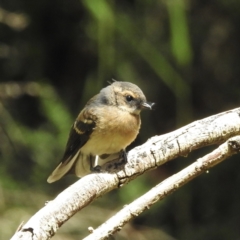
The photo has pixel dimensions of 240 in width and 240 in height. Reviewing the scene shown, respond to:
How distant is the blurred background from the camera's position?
4691 millimetres

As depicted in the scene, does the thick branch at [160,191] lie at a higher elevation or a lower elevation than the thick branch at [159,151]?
lower

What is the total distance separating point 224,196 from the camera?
16.9ft

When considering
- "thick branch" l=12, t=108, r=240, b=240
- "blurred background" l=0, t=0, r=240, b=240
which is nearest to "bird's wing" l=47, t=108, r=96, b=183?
"thick branch" l=12, t=108, r=240, b=240

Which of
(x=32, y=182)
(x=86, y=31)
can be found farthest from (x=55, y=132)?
(x=86, y=31)

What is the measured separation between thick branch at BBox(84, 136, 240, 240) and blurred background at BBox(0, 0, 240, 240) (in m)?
2.11

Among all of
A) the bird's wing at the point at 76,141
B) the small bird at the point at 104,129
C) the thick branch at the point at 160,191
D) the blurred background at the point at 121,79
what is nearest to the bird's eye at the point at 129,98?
the small bird at the point at 104,129

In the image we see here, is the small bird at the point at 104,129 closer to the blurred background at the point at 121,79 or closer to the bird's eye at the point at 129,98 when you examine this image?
the bird's eye at the point at 129,98

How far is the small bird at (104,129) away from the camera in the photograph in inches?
137

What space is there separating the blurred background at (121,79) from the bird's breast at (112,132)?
3.62 feet

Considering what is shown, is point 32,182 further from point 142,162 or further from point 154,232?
point 142,162

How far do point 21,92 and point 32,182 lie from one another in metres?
0.60

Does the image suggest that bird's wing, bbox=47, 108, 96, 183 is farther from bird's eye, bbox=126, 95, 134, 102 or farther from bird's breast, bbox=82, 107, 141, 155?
bird's eye, bbox=126, 95, 134, 102

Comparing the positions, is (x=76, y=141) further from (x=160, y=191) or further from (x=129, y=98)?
(x=160, y=191)

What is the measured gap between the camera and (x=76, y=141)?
365cm
